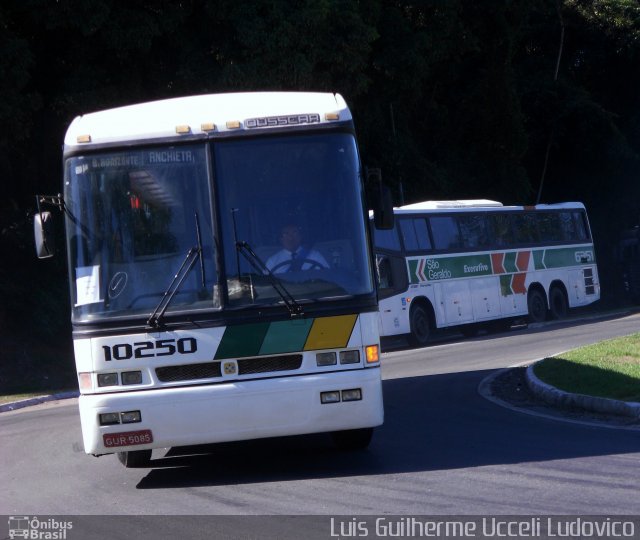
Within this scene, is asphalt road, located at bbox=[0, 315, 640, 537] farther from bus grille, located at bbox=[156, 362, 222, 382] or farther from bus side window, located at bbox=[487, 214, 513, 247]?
bus side window, located at bbox=[487, 214, 513, 247]

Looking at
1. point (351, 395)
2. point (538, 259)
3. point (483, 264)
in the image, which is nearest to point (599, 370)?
point (351, 395)

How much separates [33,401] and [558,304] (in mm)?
18205

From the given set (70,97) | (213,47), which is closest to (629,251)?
(213,47)

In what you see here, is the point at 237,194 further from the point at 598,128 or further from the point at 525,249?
the point at 598,128

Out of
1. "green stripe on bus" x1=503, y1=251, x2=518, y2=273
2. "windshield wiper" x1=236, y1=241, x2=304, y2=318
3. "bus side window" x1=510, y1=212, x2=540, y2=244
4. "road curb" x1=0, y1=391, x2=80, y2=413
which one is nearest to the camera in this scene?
"windshield wiper" x1=236, y1=241, x2=304, y2=318

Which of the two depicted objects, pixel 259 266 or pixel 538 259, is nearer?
pixel 259 266

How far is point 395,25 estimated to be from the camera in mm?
27656

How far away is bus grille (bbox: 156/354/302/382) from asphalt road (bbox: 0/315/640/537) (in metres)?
0.96

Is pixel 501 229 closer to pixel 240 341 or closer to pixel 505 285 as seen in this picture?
pixel 505 285

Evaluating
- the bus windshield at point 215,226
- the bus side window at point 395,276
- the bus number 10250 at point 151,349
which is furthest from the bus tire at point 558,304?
the bus number 10250 at point 151,349

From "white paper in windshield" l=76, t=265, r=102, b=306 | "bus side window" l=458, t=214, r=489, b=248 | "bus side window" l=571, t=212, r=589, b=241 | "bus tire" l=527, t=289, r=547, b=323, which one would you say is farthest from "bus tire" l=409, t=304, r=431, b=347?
"white paper in windshield" l=76, t=265, r=102, b=306

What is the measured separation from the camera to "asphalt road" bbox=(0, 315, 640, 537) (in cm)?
733

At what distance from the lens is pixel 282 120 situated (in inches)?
348

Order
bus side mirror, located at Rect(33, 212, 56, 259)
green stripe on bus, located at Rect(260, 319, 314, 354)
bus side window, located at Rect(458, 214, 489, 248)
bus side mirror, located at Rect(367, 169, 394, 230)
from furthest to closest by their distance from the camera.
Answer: bus side window, located at Rect(458, 214, 489, 248)
bus side mirror, located at Rect(367, 169, 394, 230)
bus side mirror, located at Rect(33, 212, 56, 259)
green stripe on bus, located at Rect(260, 319, 314, 354)
